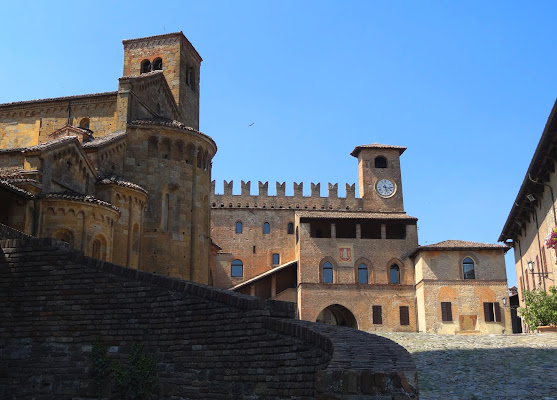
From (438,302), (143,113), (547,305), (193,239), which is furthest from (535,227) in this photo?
(143,113)

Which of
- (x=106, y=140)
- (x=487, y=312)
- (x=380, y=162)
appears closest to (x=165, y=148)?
(x=106, y=140)

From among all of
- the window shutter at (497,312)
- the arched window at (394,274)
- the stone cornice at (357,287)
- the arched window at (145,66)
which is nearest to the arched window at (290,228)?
the stone cornice at (357,287)

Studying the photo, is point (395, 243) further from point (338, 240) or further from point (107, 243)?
point (107, 243)

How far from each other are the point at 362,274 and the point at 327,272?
2130mm

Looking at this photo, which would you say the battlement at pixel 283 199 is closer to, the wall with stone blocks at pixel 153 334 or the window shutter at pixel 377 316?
the window shutter at pixel 377 316

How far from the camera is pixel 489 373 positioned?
14.4m

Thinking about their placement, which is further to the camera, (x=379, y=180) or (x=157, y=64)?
(x=379, y=180)

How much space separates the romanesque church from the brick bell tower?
0.06m

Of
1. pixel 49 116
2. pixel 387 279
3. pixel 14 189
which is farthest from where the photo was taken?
pixel 387 279

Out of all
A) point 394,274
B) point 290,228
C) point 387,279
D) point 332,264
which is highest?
point 290,228

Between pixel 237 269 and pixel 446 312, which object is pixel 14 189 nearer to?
pixel 446 312

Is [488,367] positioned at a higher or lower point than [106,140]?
lower

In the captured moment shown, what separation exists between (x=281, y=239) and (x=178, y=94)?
1884 cm

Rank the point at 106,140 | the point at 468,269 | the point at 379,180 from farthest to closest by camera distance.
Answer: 1. the point at 379,180
2. the point at 468,269
3. the point at 106,140
